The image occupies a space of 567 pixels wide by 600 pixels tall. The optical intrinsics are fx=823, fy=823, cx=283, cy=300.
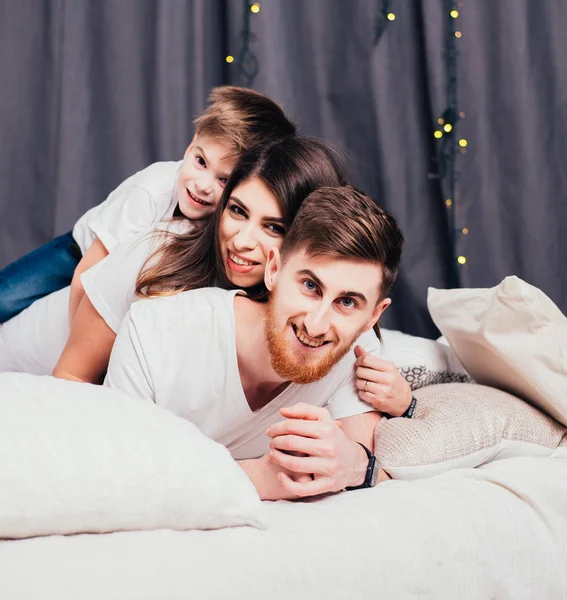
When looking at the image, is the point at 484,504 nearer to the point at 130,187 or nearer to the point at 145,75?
the point at 130,187

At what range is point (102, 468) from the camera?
1011 mm

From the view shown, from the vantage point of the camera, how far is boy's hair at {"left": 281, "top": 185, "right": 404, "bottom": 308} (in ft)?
4.68

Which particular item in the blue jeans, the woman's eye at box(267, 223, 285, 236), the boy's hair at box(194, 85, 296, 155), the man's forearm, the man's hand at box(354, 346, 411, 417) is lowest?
the man's forearm

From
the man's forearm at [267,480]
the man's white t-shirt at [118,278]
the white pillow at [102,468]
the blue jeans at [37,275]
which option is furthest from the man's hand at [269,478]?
the blue jeans at [37,275]

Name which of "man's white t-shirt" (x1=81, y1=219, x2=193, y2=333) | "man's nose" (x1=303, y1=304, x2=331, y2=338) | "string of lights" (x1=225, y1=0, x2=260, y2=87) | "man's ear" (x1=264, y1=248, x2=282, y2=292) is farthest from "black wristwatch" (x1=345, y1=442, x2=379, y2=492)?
"string of lights" (x1=225, y1=0, x2=260, y2=87)

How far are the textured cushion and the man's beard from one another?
1.52 feet

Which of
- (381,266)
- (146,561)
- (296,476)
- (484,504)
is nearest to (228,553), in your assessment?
(146,561)

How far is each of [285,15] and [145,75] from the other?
1.73 feet

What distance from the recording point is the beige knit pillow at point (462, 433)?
149 cm

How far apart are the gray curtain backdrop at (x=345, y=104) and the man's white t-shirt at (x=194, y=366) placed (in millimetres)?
1255

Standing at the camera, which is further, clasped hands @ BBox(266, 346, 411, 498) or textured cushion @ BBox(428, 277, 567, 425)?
textured cushion @ BBox(428, 277, 567, 425)

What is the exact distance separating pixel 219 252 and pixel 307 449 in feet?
1.79

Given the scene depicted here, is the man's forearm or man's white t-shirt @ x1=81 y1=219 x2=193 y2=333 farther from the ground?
man's white t-shirt @ x1=81 y1=219 x2=193 y2=333

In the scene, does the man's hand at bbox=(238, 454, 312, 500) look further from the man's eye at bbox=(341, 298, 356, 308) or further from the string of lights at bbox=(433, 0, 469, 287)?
the string of lights at bbox=(433, 0, 469, 287)
